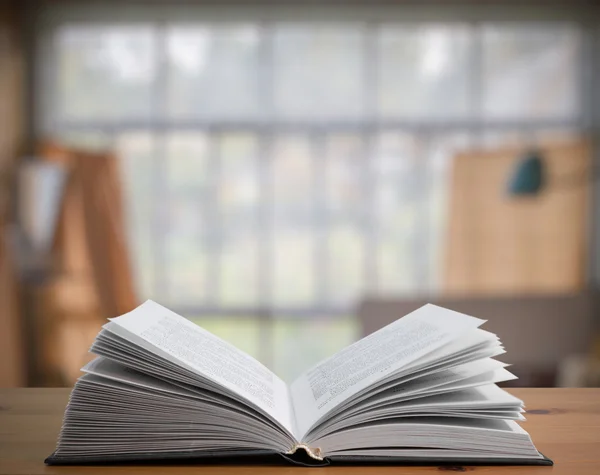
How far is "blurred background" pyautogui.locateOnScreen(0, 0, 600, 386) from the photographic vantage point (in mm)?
4480

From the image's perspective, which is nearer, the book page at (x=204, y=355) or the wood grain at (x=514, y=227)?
the book page at (x=204, y=355)

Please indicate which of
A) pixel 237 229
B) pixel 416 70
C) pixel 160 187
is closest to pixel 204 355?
pixel 237 229

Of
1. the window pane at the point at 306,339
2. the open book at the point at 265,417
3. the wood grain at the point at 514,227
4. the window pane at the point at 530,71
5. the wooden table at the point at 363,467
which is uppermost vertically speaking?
the window pane at the point at 530,71

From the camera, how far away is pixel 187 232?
14.8ft

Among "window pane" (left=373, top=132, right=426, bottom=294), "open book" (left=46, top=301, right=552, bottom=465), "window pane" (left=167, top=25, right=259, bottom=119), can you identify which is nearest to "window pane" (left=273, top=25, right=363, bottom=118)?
"window pane" (left=167, top=25, right=259, bottom=119)

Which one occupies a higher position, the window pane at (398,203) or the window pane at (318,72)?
the window pane at (318,72)

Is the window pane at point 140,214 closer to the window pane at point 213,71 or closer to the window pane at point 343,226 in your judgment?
the window pane at point 213,71

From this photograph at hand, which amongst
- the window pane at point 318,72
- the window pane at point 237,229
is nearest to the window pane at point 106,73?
the window pane at point 237,229

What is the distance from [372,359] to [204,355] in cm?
19

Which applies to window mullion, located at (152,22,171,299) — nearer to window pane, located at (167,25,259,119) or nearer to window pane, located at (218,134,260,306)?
window pane, located at (167,25,259,119)

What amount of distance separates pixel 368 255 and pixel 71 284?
1.85 metres

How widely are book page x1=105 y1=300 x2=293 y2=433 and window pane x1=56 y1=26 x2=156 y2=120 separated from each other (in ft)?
12.6

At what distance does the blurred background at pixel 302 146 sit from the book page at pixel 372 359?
11.8 feet

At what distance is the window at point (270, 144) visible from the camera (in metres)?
4.49
